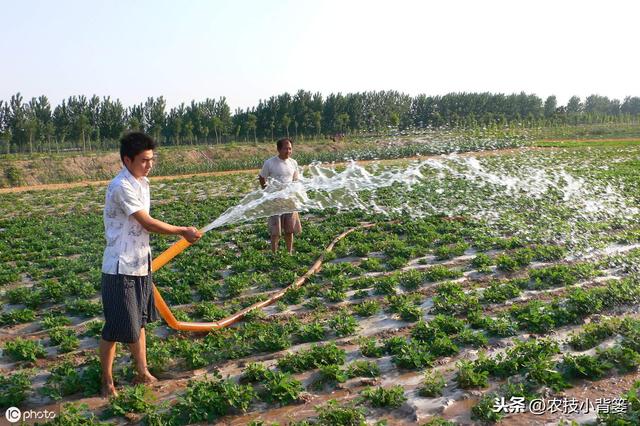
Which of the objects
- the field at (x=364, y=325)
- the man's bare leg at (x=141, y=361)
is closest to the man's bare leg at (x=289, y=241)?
the field at (x=364, y=325)

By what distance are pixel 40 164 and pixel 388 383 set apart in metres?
40.1

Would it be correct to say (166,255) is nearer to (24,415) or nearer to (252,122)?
(24,415)

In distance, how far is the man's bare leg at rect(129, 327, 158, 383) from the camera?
4715mm

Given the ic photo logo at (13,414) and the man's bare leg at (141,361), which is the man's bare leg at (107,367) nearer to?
the man's bare leg at (141,361)

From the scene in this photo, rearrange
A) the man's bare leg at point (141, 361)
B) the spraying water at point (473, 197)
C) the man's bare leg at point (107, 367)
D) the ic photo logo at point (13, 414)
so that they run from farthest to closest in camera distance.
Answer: the spraying water at point (473, 197), the man's bare leg at point (141, 361), the man's bare leg at point (107, 367), the ic photo logo at point (13, 414)

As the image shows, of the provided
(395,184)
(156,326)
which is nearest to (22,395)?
(156,326)

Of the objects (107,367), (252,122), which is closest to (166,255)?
(107,367)

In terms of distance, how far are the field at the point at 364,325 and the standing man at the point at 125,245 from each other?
50 centimetres

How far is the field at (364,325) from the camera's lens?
431 centimetres

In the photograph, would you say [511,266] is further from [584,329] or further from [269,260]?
[269,260]

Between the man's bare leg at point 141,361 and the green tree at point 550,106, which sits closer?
the man's bare leg at point 141,361
